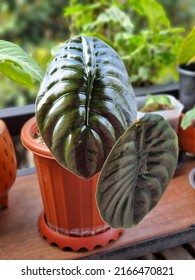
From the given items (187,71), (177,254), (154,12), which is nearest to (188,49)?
(187,71)

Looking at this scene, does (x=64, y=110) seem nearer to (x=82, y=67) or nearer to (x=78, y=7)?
(x=82, y=67)

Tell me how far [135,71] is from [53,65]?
24.9 inches

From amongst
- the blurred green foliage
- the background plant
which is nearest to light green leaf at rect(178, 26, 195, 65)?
the background plant

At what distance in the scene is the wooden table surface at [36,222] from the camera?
2.48 feet

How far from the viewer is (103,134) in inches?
23.2

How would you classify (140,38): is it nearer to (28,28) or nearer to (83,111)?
(83,111)

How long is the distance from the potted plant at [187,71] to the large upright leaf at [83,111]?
1.37 ft

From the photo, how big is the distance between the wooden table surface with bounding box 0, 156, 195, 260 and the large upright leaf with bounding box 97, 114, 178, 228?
20 centimetres

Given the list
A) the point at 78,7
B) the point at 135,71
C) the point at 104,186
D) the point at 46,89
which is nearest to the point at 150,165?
the point at 104,186

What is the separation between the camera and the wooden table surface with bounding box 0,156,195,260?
2.48 feet

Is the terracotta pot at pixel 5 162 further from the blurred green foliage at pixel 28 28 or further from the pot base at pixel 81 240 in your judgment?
the blurred green foliage at pixel 28 28

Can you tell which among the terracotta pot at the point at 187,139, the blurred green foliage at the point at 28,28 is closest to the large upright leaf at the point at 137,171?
the terracotta pot at the point at 187,139

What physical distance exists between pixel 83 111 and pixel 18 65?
16 cm
